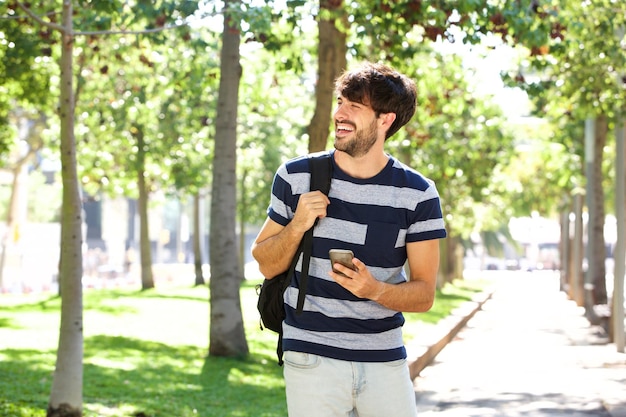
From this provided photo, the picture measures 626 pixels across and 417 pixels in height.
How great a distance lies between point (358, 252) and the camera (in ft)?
12.6

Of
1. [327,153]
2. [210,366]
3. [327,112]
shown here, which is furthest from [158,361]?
[327,153]

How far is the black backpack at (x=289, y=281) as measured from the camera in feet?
12.6

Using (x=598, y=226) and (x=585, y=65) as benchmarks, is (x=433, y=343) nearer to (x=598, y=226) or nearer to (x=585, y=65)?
(x=585, y=65)

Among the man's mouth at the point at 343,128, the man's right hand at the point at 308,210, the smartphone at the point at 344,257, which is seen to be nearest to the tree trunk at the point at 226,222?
the man's mouth at the point at 343,128

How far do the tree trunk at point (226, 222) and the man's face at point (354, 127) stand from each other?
1049 cm

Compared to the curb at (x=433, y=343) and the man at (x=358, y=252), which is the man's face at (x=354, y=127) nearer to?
the man at (x=358, y=252)

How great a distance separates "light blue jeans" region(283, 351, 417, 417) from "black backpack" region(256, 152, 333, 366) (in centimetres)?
14

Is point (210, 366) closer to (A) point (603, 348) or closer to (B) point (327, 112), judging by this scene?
(B) point (327, 112)

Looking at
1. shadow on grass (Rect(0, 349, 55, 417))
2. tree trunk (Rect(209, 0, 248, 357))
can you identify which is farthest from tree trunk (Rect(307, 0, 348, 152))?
shadow on grass (Rect(0, 349, 55, 417))

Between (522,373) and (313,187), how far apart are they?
1082 centimetres

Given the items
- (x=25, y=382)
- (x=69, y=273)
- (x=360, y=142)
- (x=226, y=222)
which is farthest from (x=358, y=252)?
(x=226, y=222)

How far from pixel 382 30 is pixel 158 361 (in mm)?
4651

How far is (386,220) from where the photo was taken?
3.90m

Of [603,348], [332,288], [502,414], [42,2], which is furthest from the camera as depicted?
[603,348]
